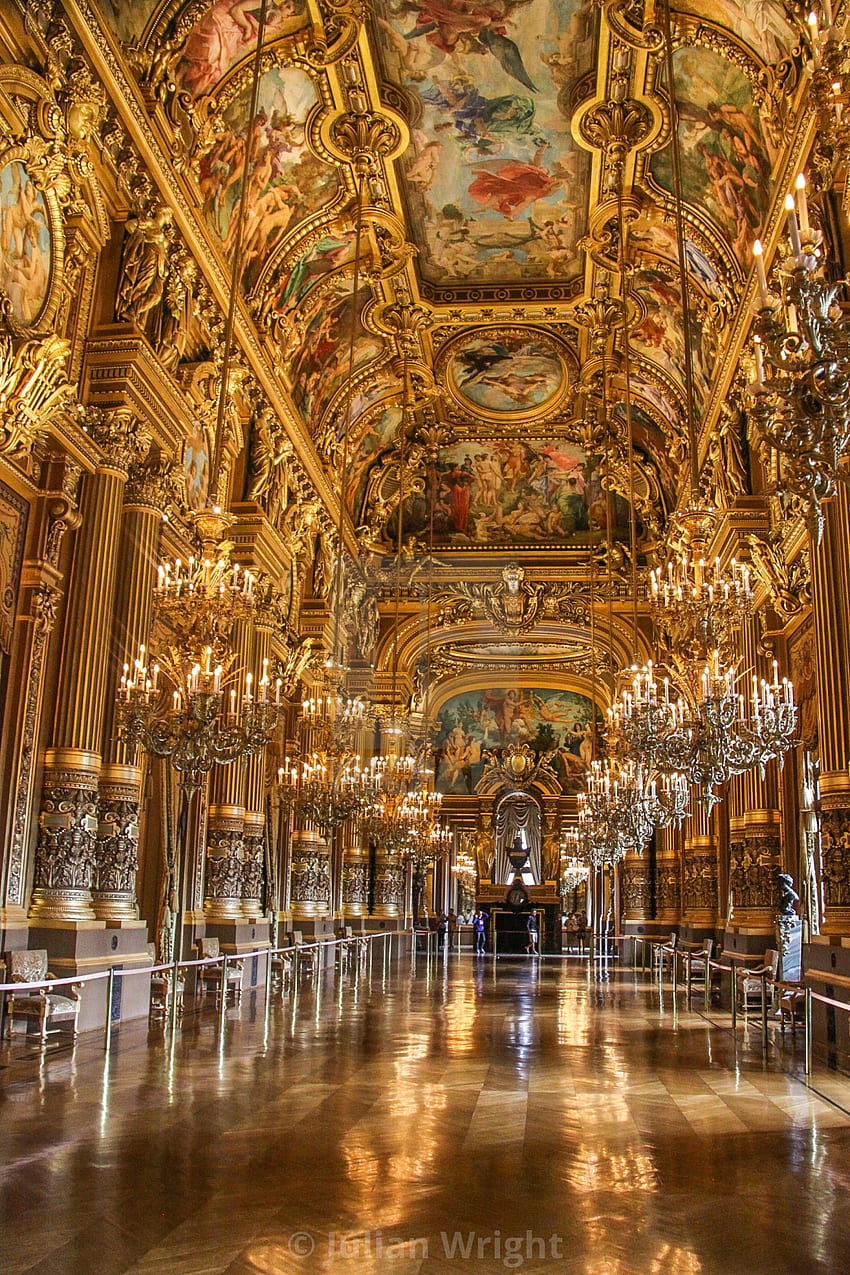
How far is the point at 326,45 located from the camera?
509 inches

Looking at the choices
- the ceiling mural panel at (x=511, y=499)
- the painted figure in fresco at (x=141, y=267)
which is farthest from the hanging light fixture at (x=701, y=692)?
the ceiling mural panel at (x=511, y=499)

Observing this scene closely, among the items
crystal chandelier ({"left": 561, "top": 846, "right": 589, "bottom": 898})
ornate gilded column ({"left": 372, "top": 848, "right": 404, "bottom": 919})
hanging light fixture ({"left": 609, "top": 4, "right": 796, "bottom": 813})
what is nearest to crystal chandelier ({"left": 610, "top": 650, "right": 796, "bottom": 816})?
hanging light fixture ({"left": 609, "top": 4, "right": 796, "bottom": 813})

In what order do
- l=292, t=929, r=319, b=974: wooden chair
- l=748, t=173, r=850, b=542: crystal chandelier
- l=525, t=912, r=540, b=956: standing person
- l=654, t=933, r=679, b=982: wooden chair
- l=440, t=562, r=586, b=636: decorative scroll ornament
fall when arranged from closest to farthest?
1. l=748, t=173, r=850, b=542: crystal chandelier
2. l=654, t=933, r=679, b=982: wooden chair
3. l=292, t=929, r=319, b=974: wooden chair
4. l=440, t=562, r=586, b=636: decorative scroll ornament
5. l=525, t=912, r=540, b=956: standing person

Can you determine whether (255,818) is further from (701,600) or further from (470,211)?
(470,211)

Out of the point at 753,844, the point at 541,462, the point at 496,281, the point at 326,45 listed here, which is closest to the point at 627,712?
the point at 753,844

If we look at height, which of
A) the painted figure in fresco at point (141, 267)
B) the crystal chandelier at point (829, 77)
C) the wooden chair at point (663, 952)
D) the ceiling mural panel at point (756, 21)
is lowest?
the wooden chair at point (663, 952)

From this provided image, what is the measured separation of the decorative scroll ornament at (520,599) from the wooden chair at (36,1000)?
17.9 meters

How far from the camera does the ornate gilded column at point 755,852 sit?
15.1 metres

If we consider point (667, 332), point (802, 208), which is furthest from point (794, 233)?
point (667, 332)

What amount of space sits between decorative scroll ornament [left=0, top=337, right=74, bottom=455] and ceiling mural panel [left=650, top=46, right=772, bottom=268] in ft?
28.1

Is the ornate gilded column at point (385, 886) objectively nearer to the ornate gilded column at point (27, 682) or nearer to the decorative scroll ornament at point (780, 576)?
the decorative scroll ornament at point (780, 576)

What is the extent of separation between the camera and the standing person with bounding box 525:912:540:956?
34784 millimetres

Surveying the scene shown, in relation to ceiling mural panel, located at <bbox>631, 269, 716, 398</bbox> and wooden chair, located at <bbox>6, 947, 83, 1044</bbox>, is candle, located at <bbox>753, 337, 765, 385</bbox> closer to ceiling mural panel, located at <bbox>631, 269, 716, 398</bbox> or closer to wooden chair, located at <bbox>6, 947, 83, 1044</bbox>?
wooden chair, located at <bbox>6, 947, 83, 1044</bbox>

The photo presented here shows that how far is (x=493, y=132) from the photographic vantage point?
14.9 metres
